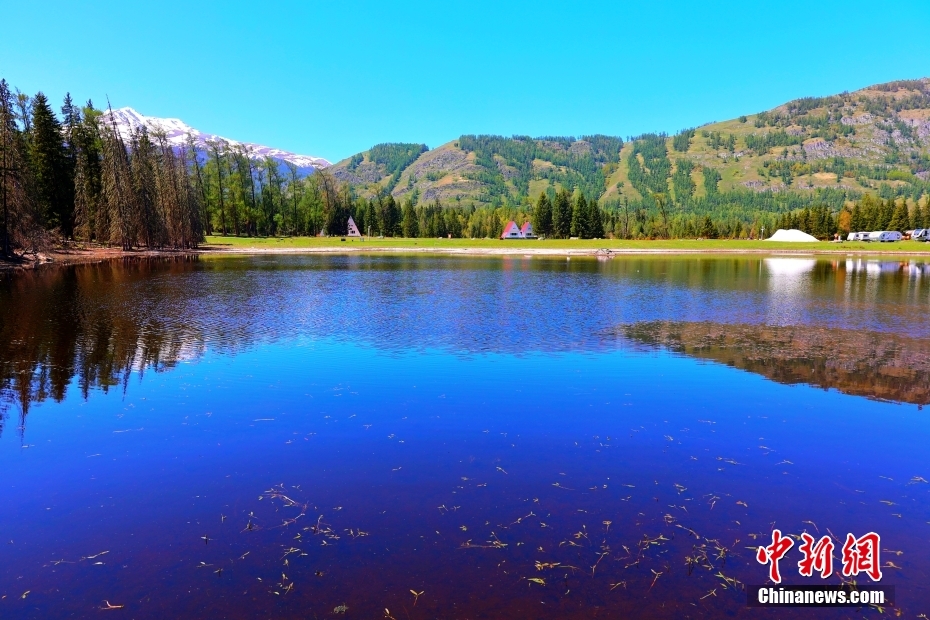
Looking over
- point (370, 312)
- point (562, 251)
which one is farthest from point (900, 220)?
point (370, 312)

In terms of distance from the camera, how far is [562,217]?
140 meters

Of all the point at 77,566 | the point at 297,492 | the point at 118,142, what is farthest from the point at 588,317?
the point at 118,142

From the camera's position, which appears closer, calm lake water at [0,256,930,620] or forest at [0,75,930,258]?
calm lake water at [0,256,930,620]

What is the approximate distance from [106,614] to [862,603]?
844 centimetres

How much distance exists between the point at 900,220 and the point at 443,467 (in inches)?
6531

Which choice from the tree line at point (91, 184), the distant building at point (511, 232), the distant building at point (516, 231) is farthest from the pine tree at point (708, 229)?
the tree line at point (91, 184)

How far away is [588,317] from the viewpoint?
2647cm

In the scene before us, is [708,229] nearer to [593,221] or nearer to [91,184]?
[593,221]

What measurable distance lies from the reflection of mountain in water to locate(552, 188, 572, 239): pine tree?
11775 centimetres

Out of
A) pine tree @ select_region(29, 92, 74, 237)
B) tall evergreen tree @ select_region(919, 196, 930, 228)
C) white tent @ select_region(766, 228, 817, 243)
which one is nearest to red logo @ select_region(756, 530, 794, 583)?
pine tree @ select_region(29, 92, 74, 237)

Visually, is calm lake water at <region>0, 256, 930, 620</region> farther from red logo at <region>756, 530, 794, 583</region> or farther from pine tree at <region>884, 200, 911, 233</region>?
pine tree at <region>884, 200, 911, 233</region>

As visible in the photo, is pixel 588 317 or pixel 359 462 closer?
pixel 359 462

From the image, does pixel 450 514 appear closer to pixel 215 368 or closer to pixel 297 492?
pixel 297 492

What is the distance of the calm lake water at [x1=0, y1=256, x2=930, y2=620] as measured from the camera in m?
6.27
